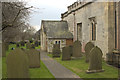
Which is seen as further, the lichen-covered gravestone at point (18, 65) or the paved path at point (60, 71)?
the paved path at point (60, 71)

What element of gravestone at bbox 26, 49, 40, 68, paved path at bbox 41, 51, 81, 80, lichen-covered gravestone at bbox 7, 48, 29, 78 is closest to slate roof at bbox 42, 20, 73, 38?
paved path at bbox 41, 51, 81, 80

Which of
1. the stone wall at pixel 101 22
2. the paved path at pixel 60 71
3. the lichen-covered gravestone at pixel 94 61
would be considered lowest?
the paved path at pixel 60 71

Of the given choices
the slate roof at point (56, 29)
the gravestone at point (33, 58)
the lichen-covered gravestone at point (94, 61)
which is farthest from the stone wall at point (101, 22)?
the gravestone at point (33, 58)

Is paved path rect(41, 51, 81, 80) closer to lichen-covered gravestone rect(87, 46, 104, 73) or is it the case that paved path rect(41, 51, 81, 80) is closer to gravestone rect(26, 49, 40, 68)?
gravestone rect(26, 49, 40, 68)

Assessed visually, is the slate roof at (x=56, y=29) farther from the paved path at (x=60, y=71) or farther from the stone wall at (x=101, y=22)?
the paved path at (x=60, y=71)

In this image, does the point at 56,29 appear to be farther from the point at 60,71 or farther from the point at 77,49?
the point at 60,71

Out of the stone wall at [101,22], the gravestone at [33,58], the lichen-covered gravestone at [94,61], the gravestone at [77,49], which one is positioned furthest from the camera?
the gravestone at [77,49]

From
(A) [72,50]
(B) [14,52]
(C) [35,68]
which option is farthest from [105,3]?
(B) [14,52]

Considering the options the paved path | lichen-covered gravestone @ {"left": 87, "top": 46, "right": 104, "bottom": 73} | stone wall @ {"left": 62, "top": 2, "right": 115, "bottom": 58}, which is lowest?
the paved path

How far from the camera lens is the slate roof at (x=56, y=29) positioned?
846 inches

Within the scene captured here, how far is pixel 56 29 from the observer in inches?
902

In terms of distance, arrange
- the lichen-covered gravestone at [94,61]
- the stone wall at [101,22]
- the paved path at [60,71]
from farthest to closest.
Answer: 1. the stone wall at [101,22]
2. the lichen-covered gravestone at [94,61]
3. the paved path at [60,71]

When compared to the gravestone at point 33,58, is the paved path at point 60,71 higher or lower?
lower

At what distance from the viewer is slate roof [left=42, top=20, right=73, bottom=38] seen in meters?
21.5
